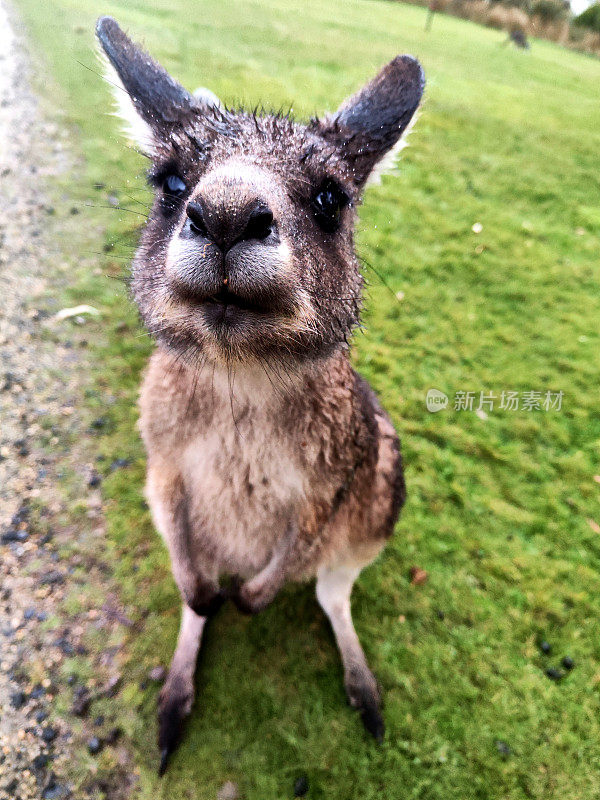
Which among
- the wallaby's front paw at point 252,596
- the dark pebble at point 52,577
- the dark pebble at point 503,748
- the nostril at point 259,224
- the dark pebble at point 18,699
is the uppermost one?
the nostril at point 259,224

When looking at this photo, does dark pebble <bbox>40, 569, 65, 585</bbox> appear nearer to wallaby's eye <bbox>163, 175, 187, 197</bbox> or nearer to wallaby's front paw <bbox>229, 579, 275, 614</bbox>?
wallaby's front paw <bbox>229, 579, 275, 614</bbox>

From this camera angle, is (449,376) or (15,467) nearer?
(15,467)

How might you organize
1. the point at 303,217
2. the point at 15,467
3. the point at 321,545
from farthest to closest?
the point at 15,467, the point at 321,545, the point at 303,217

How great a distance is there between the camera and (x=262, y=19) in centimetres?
731

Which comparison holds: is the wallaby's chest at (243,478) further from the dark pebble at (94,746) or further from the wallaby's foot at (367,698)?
the dark pebble at (94,746)

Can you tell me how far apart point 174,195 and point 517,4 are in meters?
6.32

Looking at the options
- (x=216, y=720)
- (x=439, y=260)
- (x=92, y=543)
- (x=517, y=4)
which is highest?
(x=517, y=4)

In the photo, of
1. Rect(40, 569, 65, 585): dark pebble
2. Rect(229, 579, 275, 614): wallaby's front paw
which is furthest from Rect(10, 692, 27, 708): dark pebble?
Rect(229, 579, 275, 614): wallaby's front paw

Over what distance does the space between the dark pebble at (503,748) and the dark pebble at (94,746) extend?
1.89m

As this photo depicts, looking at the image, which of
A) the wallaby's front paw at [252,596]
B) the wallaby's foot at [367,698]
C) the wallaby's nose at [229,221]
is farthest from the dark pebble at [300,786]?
the wallaby's nose at [229,221]

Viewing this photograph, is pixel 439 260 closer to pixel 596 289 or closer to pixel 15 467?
pixel 596 289

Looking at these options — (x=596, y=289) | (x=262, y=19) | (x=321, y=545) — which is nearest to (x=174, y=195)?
(x=321, y=545)

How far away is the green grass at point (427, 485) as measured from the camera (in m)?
2.34

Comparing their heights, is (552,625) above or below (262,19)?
below
